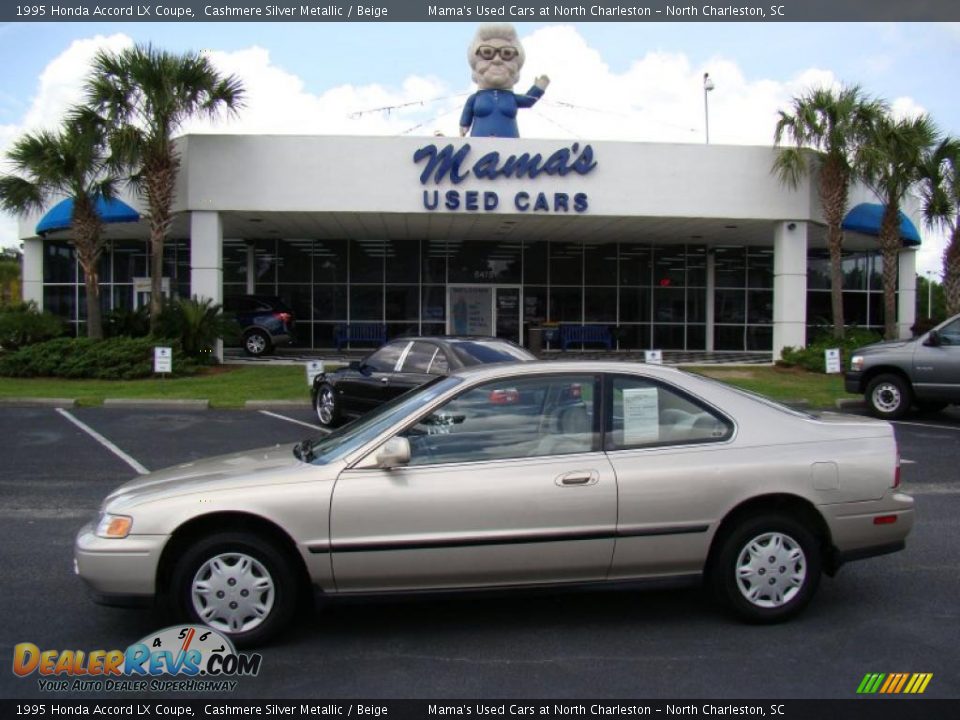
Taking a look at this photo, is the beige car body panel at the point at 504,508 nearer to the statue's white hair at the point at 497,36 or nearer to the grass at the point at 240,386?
the grass at the point at 240,386

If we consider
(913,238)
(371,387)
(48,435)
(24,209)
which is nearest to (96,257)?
(24,209)

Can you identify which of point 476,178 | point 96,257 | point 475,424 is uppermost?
point 476,178

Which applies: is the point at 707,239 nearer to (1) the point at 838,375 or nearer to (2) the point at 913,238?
(2) the point at 913,238

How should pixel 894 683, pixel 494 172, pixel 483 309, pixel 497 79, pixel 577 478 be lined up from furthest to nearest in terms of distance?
pixel 483 309 < pixel 497 79 < pixel 494 172 < pixel 577 478 < pixel 894 683

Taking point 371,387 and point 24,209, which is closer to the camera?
point 371,387

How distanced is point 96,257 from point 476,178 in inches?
352

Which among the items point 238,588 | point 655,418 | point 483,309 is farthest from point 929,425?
point 483,309

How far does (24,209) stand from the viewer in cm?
1833

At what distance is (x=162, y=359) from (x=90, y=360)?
221 centimetres

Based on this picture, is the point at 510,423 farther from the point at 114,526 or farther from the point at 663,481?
the point at 114,526

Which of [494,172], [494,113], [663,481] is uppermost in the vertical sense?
[494,113]

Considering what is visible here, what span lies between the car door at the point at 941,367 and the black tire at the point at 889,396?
0.79ft

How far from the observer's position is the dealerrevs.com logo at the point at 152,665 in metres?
3.85

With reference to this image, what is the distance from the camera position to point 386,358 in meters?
11.4
